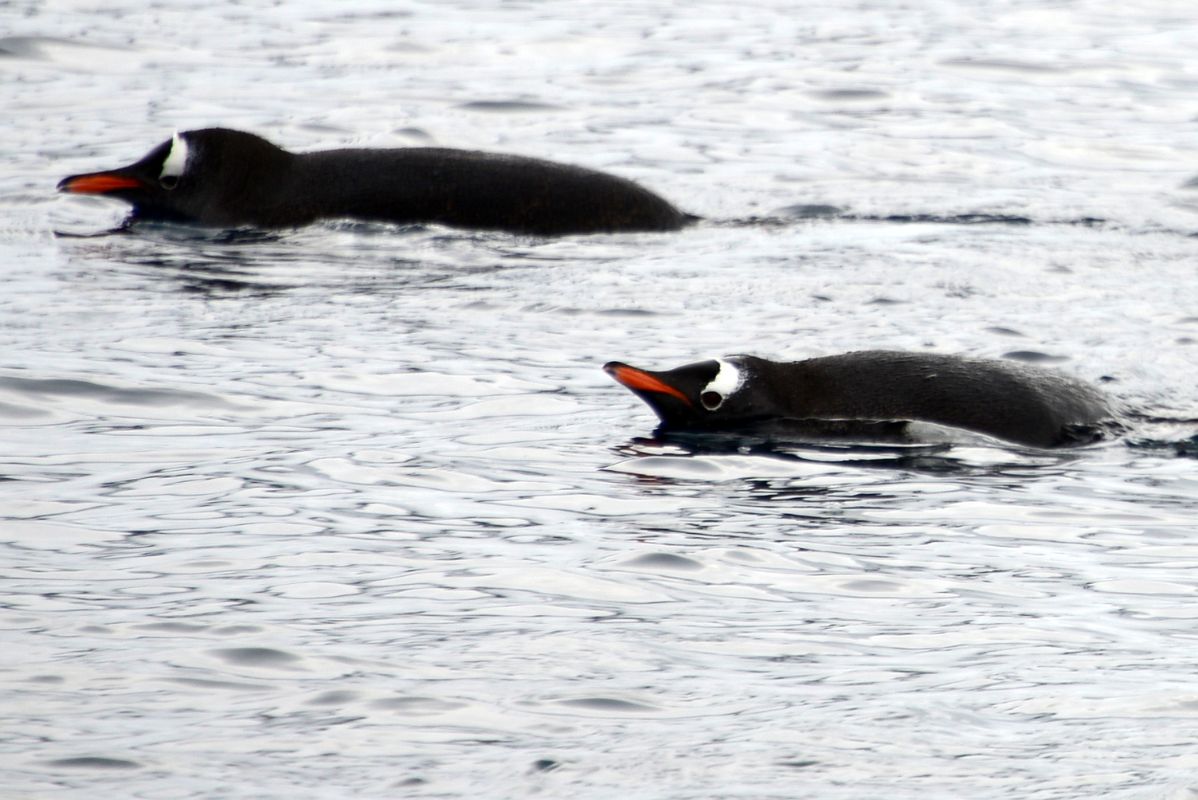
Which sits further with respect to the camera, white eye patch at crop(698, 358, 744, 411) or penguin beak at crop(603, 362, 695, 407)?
white eye patch at crop(698, 358, 744, 411)

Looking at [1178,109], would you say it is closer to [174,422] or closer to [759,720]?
[174,422]

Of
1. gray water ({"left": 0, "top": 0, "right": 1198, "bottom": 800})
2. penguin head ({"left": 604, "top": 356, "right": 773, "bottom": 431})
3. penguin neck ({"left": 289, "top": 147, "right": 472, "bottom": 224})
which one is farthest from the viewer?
penguin neck ({"left": 289, "top": 147, "right": 472, "bottom": 224})

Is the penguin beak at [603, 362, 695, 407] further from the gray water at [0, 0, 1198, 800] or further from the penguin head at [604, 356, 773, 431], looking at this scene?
the gray water at [0, 0, 1198, 800]

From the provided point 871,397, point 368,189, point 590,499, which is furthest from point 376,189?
point 590,499

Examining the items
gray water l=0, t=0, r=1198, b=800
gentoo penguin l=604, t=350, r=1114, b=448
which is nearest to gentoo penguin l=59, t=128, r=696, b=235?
gray water l=0, t=0, r=1198, b=800

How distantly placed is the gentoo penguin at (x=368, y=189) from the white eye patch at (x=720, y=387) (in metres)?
3.92

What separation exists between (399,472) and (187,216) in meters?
5.38

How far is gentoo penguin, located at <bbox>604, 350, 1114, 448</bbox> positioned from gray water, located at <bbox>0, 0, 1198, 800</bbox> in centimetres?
19

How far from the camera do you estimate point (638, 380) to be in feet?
27.6

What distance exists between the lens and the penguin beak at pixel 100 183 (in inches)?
496

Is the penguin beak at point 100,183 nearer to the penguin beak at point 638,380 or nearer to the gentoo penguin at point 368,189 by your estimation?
the gentoo penguin at point 368,189

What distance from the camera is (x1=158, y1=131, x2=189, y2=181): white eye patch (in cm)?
1263

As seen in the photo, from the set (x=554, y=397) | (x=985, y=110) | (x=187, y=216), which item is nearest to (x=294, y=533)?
(x=554, y=397)

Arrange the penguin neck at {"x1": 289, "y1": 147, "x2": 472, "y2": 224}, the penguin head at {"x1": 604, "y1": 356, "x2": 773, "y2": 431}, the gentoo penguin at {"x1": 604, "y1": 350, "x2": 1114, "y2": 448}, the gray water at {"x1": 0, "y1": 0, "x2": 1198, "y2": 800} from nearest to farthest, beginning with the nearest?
1. the gray water at {"x1": 0, "y1": 0, "x2": 1198, "y2": 800}
2. the gentoo penguin at {"x1": 604, "y1": 350, "x2": 1114, "y2": 448}
3. the penguin head at {"x1": 604, "y1": 356, "x2": 773, "y2": 431}
4. the penguin neck at {"x1": 289, "y1": 147, "x2": 472, "y2": 224}
